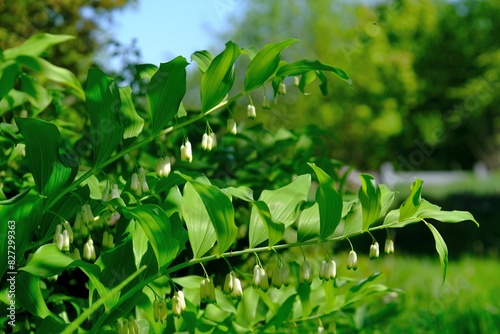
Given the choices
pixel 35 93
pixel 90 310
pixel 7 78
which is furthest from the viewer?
pixel 35 93

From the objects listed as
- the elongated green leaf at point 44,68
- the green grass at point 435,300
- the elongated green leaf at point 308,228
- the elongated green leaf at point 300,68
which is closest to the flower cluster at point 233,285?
the elongated green leaf at point 308,228

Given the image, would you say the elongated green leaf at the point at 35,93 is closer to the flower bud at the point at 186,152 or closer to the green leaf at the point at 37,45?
the green leaf at the point at 37,45

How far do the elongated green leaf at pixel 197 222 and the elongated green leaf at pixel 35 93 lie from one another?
3.20 ft

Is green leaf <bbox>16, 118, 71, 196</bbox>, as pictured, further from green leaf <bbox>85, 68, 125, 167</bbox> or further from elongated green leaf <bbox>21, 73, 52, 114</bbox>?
elongated green leaf <bbox>21, 73, 52, 114</bbox>

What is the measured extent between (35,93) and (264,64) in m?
1.05

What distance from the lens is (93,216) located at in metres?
1.83

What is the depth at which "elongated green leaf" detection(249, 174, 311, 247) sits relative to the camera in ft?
6.04

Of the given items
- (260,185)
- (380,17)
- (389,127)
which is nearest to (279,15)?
(389,127)

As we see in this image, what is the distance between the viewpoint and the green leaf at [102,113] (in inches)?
70.7

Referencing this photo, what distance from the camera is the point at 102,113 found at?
181 cm

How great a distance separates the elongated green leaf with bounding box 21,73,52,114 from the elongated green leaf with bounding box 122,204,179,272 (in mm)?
1020

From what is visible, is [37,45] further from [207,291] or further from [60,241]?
[207,291]

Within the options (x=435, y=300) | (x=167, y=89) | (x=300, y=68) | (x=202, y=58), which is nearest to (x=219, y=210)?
(x=167, y=89)

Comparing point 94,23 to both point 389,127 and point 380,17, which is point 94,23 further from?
point 389,127
